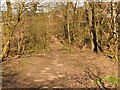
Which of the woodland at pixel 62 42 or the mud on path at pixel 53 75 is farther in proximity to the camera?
the woodland at pixel 62 42

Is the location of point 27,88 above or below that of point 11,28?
below

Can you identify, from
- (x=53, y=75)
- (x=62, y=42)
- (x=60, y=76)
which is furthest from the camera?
(x=62, y=42)

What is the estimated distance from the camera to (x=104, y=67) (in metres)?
12.4

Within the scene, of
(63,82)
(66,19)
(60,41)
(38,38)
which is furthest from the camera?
(60,41)

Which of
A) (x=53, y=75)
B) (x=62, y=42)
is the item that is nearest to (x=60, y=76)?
(x=53, y=75)

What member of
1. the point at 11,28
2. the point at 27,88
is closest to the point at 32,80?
the point at 27,88

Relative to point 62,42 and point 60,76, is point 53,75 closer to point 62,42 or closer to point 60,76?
point 60,76

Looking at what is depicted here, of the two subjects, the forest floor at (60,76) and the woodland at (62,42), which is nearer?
the forest floor at (60,76)

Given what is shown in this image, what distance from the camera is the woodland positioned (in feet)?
32.8

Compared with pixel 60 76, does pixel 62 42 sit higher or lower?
lower

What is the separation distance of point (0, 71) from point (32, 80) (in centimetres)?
238

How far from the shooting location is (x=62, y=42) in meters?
31.7

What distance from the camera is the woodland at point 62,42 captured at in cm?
999

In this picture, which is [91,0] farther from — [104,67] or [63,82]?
[63,82]
